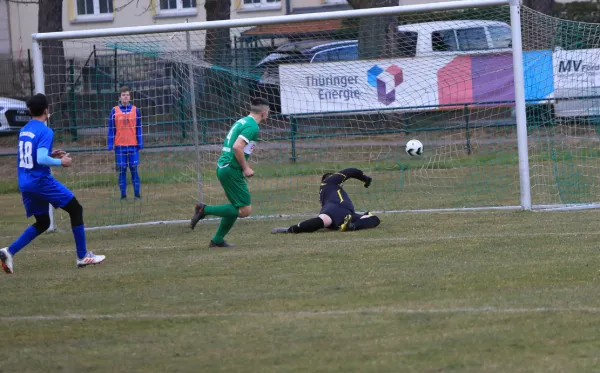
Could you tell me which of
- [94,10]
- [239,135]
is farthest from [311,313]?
[94,10]

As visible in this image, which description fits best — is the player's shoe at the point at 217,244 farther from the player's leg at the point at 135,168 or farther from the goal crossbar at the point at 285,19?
the player's leg at the point at 135,168

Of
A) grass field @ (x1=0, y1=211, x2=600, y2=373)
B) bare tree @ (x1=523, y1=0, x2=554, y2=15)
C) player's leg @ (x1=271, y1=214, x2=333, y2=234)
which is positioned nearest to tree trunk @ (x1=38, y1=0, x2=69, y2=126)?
grass field @ (x1=0, y1=211, x2=600, y2=373)

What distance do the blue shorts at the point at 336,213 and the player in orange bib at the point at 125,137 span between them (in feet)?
15.7

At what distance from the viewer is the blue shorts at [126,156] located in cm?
1529

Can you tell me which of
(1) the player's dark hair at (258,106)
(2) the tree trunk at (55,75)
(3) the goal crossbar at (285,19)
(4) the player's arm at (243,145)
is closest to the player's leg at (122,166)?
(2) the tree trunk at (55,75)

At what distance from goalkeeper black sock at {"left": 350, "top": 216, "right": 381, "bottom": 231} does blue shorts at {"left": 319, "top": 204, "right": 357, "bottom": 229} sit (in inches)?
5.0

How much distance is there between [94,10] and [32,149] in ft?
99.8

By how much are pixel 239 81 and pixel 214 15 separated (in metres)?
10.6

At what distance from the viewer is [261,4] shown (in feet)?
120

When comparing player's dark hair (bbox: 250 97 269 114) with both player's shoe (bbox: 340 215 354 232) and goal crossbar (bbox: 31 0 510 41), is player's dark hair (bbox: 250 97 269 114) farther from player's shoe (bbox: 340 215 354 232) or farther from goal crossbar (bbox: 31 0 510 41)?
goal crossbar (bbox: 31 0 510 41)

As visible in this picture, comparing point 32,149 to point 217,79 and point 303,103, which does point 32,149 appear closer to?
point 217,79

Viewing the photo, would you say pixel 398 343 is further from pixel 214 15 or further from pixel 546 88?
pixel 214 15

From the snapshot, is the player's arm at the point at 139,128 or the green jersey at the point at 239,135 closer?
the green jersey at the point at 239,135

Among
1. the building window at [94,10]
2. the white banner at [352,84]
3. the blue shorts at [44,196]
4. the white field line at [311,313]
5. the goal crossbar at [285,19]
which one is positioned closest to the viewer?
the white field line at [311,313]
